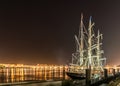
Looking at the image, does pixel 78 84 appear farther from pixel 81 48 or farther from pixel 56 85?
pixel 81 48

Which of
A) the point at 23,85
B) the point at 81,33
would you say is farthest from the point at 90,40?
the point at 23,85

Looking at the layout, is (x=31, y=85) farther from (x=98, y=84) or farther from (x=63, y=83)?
(x=98, y=84)

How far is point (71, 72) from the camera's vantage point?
59.3 metres

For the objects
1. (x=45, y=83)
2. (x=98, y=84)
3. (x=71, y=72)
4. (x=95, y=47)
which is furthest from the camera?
(x=95, y=47)

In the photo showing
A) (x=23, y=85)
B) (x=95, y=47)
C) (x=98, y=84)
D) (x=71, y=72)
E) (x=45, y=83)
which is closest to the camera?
(x=23, y=85)

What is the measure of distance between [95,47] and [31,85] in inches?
1775

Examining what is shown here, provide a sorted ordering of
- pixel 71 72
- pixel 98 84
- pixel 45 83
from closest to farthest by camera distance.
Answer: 1. pixel 45 83
2. pixel 98 84
3. pixel 71 72

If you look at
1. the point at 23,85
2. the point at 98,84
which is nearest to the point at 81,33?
the point at 98,84

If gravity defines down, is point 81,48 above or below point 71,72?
above

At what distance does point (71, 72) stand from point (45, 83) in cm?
3752

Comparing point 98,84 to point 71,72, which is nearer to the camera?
point 98,84

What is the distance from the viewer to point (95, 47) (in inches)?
2552

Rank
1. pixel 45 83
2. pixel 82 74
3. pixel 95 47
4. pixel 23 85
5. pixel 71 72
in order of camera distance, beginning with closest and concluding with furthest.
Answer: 1. pixel 23 85
2. pixel 45 83
3. pixel 82 74
4. pixel 71 72
5. pixel 95 47

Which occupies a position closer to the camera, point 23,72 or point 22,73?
point 23,72
